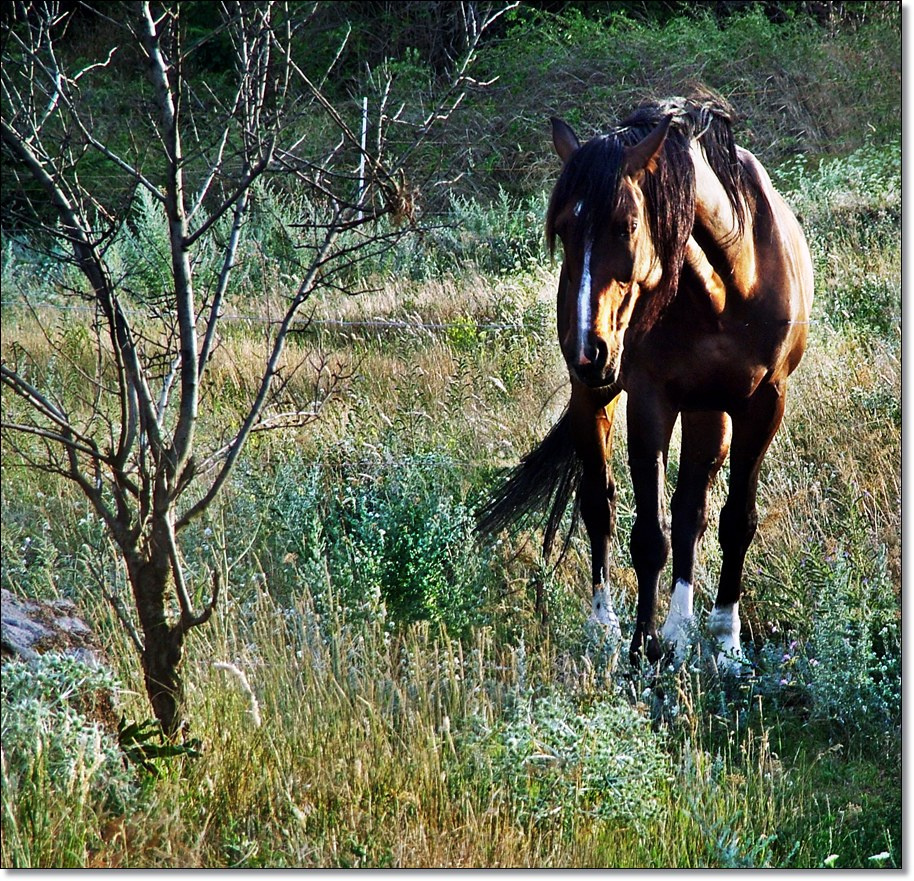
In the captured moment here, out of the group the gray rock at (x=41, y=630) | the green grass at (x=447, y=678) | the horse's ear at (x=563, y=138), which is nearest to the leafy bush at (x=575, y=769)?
the green grass at (x=447, y=678)

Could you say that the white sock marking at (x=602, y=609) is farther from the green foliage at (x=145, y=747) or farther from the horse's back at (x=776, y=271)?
the green foliage at (x=145, y=747)

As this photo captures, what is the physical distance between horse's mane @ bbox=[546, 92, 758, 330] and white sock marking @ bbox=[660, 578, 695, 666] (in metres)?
0.99

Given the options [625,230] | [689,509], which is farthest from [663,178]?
[689,509]

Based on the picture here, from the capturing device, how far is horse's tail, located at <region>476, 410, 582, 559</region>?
165 inches

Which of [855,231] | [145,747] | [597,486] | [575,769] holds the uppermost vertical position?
[855,231]

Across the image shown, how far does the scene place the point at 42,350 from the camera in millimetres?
3947

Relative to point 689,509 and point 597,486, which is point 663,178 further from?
point 597,486

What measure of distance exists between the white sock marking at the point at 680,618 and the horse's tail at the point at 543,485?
1.97ft

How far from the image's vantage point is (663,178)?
3.00 m

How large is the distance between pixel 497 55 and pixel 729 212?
3867mm

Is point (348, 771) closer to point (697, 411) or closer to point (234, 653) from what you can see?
point (234, 653)

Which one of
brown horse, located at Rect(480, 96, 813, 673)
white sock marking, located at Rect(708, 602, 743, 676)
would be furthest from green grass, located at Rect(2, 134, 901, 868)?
brown horse, located at Rect(480, 96, 813, 673)

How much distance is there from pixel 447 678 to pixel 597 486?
1389 mm

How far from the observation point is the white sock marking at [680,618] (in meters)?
3.62
